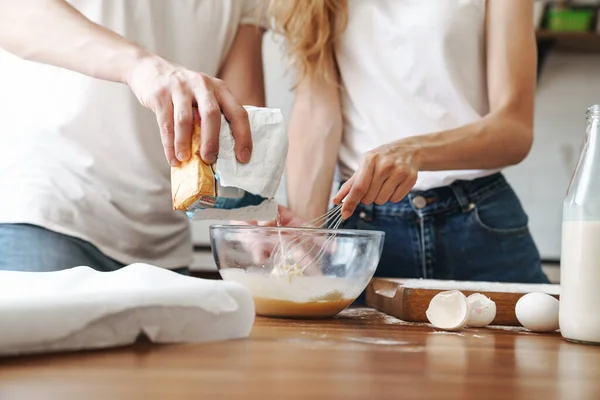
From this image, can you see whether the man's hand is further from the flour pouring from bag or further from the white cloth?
the white cloth

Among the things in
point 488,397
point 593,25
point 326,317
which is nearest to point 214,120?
point 326,317

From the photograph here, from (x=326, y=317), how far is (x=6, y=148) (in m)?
0.66

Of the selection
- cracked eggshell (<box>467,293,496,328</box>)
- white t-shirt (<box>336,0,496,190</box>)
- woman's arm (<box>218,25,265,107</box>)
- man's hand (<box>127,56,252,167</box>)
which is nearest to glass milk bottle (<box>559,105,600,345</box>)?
cracked eggshell (<box>467,293,496,328</box>)

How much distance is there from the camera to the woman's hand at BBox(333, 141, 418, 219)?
995mm

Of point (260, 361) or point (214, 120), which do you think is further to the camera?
point (214, 120)

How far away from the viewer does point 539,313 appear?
2.87ft

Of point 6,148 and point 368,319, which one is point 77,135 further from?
point 368,319

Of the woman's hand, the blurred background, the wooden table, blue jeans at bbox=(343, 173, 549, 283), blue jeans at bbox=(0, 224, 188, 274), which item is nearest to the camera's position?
the wooden table

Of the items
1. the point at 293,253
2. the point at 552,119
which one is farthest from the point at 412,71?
the point at 552,119

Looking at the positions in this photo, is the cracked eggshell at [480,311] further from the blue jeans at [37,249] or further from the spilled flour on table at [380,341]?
the blue jeans at [37,249]

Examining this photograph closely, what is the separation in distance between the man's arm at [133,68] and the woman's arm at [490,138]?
22 cm

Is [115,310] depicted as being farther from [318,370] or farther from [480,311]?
[480,311]

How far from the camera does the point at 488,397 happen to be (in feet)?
1.58

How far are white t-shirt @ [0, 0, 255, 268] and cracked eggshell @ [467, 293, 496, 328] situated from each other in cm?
64
